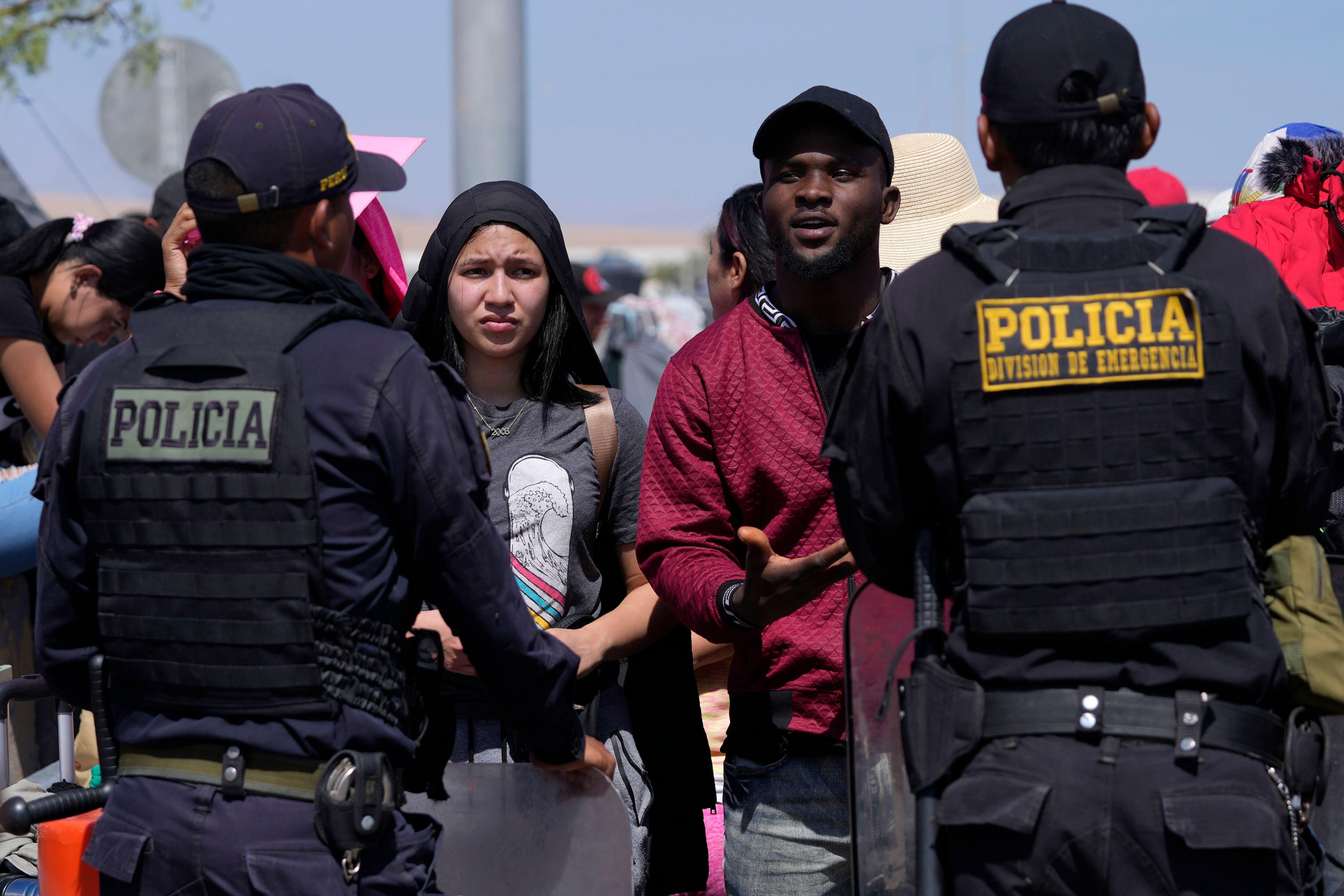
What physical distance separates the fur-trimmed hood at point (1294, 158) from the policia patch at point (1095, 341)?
221 centimetres

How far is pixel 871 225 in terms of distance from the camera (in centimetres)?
305

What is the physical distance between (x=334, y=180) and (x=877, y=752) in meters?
1.37

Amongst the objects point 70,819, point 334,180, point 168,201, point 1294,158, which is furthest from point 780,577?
point 168,201

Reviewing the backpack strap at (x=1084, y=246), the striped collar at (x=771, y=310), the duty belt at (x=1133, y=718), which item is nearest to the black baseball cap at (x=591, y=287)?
the striped collar at (x=771, y=310)

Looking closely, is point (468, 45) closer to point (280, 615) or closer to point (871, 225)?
point (871, 225)

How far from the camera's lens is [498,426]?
10.6ft

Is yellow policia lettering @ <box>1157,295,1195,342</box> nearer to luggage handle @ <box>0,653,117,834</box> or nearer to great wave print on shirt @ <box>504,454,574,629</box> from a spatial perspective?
great wave print on shirt @ <box>504,454,574,629</box>

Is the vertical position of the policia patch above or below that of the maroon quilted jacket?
above

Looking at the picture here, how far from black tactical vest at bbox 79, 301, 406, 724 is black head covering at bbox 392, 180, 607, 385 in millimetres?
1105

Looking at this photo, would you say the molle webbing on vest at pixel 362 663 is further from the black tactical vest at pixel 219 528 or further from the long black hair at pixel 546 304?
the long black hair at pixel 546 304

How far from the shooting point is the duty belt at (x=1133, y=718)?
2.02 m

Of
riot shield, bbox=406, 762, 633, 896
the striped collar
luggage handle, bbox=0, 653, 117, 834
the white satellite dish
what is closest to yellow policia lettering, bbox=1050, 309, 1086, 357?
the striped collar

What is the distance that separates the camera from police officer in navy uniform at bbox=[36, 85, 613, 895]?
2.13 m

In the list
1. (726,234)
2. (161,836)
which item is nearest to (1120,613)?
(161,836)
